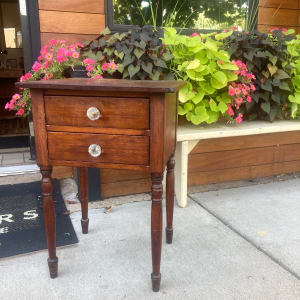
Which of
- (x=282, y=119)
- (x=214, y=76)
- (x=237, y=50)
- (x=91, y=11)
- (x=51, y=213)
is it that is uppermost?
(x=91, y=11)

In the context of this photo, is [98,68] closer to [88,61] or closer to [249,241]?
[88,61]

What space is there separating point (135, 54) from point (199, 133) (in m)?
0.62

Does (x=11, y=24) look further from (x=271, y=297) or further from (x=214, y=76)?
(x=271, y=297)

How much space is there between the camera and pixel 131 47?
203 centimetres

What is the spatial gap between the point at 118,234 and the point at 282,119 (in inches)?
58.5

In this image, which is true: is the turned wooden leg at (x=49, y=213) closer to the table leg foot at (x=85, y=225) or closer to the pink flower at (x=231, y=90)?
the table leg foot at (x=85, y=225)

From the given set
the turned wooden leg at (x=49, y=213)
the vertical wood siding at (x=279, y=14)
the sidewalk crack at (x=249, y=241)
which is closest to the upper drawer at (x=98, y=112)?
the turned wooden leg at (x=49, y=213)

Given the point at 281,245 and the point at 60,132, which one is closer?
the point at 60,132

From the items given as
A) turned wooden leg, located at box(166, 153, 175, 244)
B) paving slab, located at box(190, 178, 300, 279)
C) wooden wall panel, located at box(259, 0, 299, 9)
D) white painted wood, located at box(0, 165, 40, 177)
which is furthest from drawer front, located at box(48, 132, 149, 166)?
wooden wall panel, located at box(259, 0, 299, 9)

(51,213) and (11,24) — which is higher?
(11,24)

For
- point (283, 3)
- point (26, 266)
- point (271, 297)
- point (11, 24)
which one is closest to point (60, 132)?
point (26, 266)

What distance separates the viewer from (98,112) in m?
1.25

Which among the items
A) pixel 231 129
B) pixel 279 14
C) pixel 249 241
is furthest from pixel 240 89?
pixel 279 14

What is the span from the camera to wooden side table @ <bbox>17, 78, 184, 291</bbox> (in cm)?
121
